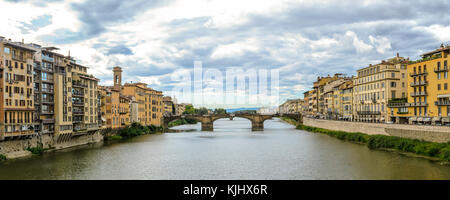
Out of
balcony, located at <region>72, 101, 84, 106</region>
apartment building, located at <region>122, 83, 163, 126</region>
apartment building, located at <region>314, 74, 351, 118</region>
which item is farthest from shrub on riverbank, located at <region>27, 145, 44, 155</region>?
apartment building, located at <region>314, 74, 351, 118</region>

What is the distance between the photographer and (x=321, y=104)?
100 meters

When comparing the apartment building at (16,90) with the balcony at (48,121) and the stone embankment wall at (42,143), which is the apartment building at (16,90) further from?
the balcony at (48,121)

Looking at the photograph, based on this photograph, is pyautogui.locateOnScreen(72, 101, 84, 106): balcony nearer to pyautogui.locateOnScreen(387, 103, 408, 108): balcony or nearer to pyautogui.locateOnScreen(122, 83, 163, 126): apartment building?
pyautogui.locateOnScreen(122, 83, 163, 126): apartment building

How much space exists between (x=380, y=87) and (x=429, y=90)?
1394 centimetres

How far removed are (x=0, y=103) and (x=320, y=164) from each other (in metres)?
30.9

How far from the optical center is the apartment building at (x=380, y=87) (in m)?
59.5

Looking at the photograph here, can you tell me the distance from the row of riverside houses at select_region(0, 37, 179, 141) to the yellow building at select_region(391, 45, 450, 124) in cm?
4434

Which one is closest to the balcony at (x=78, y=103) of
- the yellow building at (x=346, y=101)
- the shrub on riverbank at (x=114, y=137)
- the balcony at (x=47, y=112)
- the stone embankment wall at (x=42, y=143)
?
the stone embankment wall at (x=42, y=143)

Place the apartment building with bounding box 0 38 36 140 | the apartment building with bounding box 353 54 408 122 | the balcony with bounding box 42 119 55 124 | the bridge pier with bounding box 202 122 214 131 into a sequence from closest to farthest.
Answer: the apartment building with bounding box 0 38 36 140
the balcony with bounding box 42 119 55 124
the apartment building with bounding box 353 54 408 122
the bridge pier with bounding box 202 122 214 131

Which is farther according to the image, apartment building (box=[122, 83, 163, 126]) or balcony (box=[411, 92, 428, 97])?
apartment building (box=[122, 83, 163, 126])

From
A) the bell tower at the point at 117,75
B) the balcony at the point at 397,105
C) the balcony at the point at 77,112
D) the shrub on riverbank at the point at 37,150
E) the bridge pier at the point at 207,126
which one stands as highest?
the bell tower at the point at 117,75

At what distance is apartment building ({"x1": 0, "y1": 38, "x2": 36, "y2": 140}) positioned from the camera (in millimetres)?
36406

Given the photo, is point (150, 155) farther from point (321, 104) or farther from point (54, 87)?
point (321, 104)
